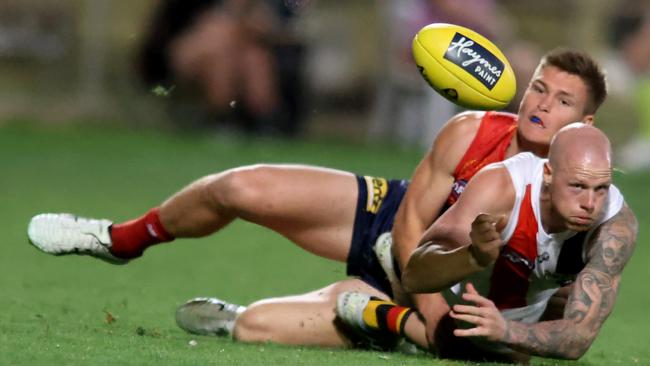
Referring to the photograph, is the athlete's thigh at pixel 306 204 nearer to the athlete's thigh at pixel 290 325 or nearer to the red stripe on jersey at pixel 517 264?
the athlete's thigh at pixel 290 325

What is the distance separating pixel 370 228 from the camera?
278 inches

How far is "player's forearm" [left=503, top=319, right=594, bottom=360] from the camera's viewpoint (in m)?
5.66

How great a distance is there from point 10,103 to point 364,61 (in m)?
4.37

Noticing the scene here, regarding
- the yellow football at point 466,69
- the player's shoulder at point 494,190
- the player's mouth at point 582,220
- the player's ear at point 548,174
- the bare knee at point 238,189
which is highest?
the yellow football at point 466,69

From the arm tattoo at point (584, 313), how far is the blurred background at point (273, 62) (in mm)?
9975

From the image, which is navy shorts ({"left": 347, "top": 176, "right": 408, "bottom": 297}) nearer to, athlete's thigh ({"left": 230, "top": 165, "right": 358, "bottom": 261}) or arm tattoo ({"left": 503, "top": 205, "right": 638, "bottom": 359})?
athlete's thigh ({"left": 230, "top": 165, "right": 358, "bottom": 261})

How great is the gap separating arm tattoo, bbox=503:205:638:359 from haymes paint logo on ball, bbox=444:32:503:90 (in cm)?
93

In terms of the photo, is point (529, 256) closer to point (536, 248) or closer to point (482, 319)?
point (536, 248)

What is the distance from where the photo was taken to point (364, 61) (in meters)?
18.5

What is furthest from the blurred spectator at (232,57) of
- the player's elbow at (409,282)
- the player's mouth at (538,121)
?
the player's elbow at (409,282)

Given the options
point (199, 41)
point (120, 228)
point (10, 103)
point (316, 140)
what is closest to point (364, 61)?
point (316, 140)

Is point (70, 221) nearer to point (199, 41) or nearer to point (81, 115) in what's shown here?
point (199, 41)

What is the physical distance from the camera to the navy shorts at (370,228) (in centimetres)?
704

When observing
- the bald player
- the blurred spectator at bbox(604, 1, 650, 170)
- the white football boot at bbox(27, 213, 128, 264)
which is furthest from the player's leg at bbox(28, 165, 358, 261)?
the blurred spectator at bbox(604, 1, 650, 170)
